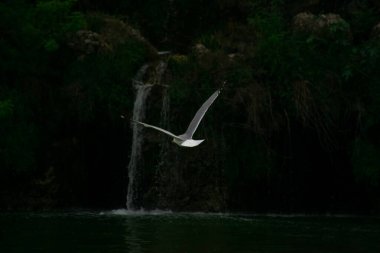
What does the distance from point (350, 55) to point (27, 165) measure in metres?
9.82

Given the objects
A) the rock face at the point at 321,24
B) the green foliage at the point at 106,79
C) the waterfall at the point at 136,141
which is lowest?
the waterfall at the point at 136,141

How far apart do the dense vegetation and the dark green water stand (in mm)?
2532

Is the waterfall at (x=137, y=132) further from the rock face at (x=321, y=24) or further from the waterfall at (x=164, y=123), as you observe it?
the rock face at (x=321, y=24)

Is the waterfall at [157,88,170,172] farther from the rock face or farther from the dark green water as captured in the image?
the rock face

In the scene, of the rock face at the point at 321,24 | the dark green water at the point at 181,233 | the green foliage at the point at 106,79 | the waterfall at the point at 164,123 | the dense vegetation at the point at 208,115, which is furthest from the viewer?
the rock face at the point at 321,24

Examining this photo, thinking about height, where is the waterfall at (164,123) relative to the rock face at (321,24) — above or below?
below

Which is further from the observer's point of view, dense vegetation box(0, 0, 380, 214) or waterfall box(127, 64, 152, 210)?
waterfall box(127, 64, 152, 210)

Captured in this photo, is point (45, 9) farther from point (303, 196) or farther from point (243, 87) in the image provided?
point (303, 196)

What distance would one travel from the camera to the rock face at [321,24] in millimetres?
28219

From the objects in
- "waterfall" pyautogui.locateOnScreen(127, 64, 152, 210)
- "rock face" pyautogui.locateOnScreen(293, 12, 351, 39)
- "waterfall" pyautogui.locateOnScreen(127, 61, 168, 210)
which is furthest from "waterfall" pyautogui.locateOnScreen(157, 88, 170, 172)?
Answer: "rock face" pyautogui.locateOnScreen(293, 12, 351, 39)

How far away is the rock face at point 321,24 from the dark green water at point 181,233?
20.3 feet

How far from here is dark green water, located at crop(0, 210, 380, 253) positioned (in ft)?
56.6

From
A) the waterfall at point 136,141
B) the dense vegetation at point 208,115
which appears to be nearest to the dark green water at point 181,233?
the waterfall at point 136,141

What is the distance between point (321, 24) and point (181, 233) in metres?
11.2
